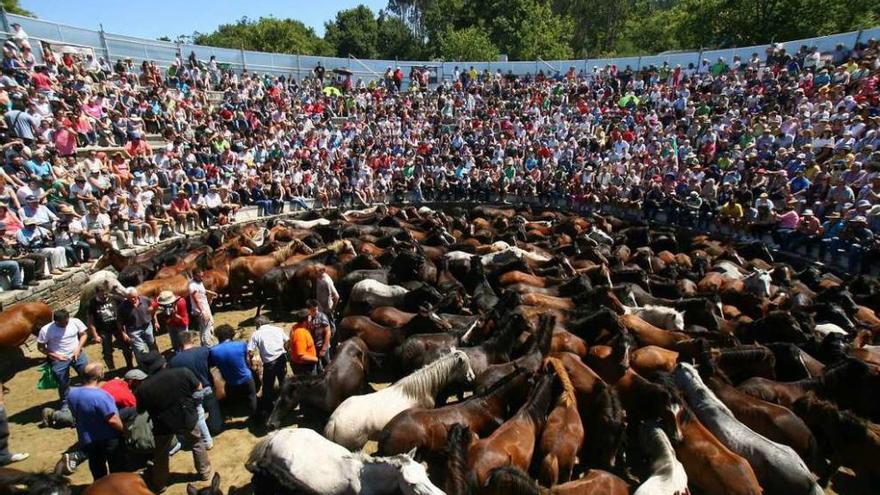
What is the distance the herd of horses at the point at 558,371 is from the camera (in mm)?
5598

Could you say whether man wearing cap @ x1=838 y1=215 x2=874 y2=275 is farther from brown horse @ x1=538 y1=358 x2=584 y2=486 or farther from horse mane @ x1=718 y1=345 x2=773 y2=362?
brown horse @ x1=538 y1=358 x2=584 y2=486

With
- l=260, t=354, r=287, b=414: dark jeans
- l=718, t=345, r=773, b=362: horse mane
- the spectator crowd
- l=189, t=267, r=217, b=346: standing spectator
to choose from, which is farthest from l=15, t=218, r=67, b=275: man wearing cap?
l=718, t=345, r=773, b=362: horse mane

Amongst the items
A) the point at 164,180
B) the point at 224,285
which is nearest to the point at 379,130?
the point at 164,180

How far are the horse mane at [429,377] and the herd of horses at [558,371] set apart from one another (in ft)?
0.07

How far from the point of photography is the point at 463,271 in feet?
40.8

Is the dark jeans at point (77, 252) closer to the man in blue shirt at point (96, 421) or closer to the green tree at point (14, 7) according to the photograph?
the man in blue shirt at point (96, 421)

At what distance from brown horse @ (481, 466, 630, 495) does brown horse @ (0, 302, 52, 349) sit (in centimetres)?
885

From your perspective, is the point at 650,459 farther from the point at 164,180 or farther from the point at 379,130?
the point at 379,130

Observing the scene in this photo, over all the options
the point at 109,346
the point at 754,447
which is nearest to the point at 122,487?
the point at 109,346

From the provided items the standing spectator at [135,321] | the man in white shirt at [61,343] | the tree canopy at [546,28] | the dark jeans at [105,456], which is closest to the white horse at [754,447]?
the dark jeans at [105,456]

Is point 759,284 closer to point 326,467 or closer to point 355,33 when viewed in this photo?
point 326,467

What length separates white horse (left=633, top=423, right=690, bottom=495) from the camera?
5.25m

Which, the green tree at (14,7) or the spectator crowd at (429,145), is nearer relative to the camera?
the spectator crowd at (429,145)

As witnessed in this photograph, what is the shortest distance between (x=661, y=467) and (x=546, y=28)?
185ft
